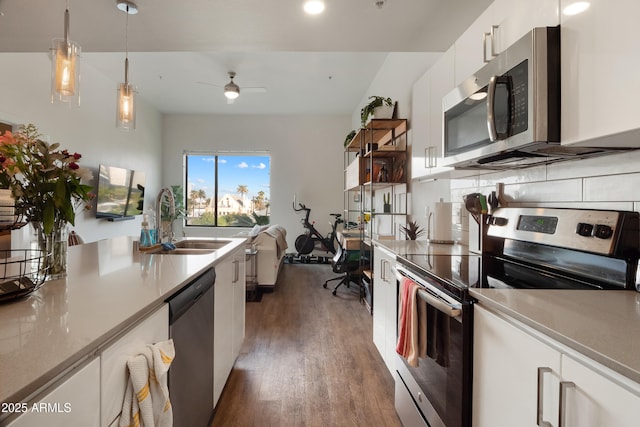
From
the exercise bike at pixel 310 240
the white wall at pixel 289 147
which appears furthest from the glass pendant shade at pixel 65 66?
the white wall at pixel 289 147

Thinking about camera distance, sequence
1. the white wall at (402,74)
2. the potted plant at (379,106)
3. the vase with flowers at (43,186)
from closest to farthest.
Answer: the vase with flowers at (43,186), the white wall at (402,74), the potted plant at (379,106)

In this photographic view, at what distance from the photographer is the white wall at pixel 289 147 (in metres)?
6.71

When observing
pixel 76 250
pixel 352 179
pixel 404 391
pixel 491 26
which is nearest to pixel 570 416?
pixel 404 391

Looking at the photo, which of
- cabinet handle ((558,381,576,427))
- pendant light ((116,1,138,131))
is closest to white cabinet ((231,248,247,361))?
pendant light ((116,1,138,131))

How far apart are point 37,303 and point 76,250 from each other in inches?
47.8

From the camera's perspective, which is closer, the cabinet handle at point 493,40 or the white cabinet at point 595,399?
the white cabinet at point 595,399

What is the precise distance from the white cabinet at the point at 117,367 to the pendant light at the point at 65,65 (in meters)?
1.45

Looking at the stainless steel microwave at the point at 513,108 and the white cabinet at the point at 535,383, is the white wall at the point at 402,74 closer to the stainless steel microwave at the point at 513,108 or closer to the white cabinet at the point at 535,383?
the stainless steel microwave at the point at 513,108

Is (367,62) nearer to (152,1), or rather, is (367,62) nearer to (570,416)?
(152,1)

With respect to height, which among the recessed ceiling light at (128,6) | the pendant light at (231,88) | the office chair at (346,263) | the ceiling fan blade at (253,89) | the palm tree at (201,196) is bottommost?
the office chair at (346,263)

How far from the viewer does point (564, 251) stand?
120cm

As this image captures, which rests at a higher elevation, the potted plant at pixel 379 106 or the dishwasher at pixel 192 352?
the potted plant at pixel 379 106

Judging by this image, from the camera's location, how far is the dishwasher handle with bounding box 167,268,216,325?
3.51ft

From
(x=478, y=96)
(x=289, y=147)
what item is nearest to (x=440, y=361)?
(x=478, y=96)
